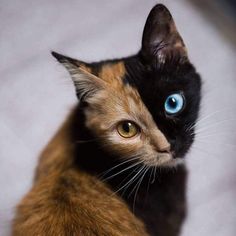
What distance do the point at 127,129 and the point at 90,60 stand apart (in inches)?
26.5

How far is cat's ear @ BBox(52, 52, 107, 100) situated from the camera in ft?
3.41

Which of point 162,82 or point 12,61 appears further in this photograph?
point 12,61

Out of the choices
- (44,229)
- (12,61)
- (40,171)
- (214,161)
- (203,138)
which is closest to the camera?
(44,229)

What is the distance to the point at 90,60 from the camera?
1.72 metres

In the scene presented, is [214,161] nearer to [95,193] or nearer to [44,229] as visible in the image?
Answer: [95,193]

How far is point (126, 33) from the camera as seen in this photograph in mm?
1790

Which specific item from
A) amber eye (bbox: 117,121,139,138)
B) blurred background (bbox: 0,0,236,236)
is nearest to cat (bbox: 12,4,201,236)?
amber eye (bbox: 117,121,139,138)

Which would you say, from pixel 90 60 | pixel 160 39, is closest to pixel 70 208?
pixel 160 39

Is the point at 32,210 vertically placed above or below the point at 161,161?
below

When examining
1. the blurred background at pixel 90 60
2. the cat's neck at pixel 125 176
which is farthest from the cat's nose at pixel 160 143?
the blurred background at pixel 90 60

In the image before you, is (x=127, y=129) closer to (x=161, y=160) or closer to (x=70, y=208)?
(x=161, y=160)

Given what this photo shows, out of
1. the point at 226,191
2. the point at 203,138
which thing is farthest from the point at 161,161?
the point at 226,191

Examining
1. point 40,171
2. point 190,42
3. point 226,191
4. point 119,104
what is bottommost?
point 226,191

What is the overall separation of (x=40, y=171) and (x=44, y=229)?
259 millimetres
